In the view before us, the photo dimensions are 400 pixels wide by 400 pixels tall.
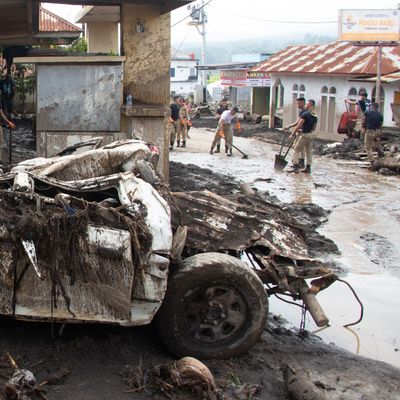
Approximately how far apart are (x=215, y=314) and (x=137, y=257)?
812mm

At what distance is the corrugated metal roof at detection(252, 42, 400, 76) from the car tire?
21.8m

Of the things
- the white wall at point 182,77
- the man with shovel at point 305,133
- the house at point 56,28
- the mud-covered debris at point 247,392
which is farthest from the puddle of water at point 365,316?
the white wall at point 182,77

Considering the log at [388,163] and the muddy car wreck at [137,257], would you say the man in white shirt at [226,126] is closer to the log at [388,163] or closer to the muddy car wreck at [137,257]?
the log at [388,163]

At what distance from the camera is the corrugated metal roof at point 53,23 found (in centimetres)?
2305

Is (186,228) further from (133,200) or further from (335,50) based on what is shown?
(335,50)

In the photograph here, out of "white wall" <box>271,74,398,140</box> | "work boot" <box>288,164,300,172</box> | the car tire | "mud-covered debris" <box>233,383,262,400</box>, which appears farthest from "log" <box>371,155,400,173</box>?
"mud-covered debris" <box>233,383,262,400</box>

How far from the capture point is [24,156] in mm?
14648

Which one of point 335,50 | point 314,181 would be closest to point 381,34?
point 335,50

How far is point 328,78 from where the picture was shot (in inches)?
1141

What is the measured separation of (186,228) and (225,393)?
1.37 m

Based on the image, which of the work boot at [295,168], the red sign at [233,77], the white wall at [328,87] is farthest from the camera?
the red sign at [233,77]

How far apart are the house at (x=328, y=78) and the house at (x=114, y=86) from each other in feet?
51.1

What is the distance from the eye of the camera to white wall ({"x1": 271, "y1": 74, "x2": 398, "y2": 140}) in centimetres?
2534

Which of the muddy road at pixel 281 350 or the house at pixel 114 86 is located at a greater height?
the house at pixel 114 86
